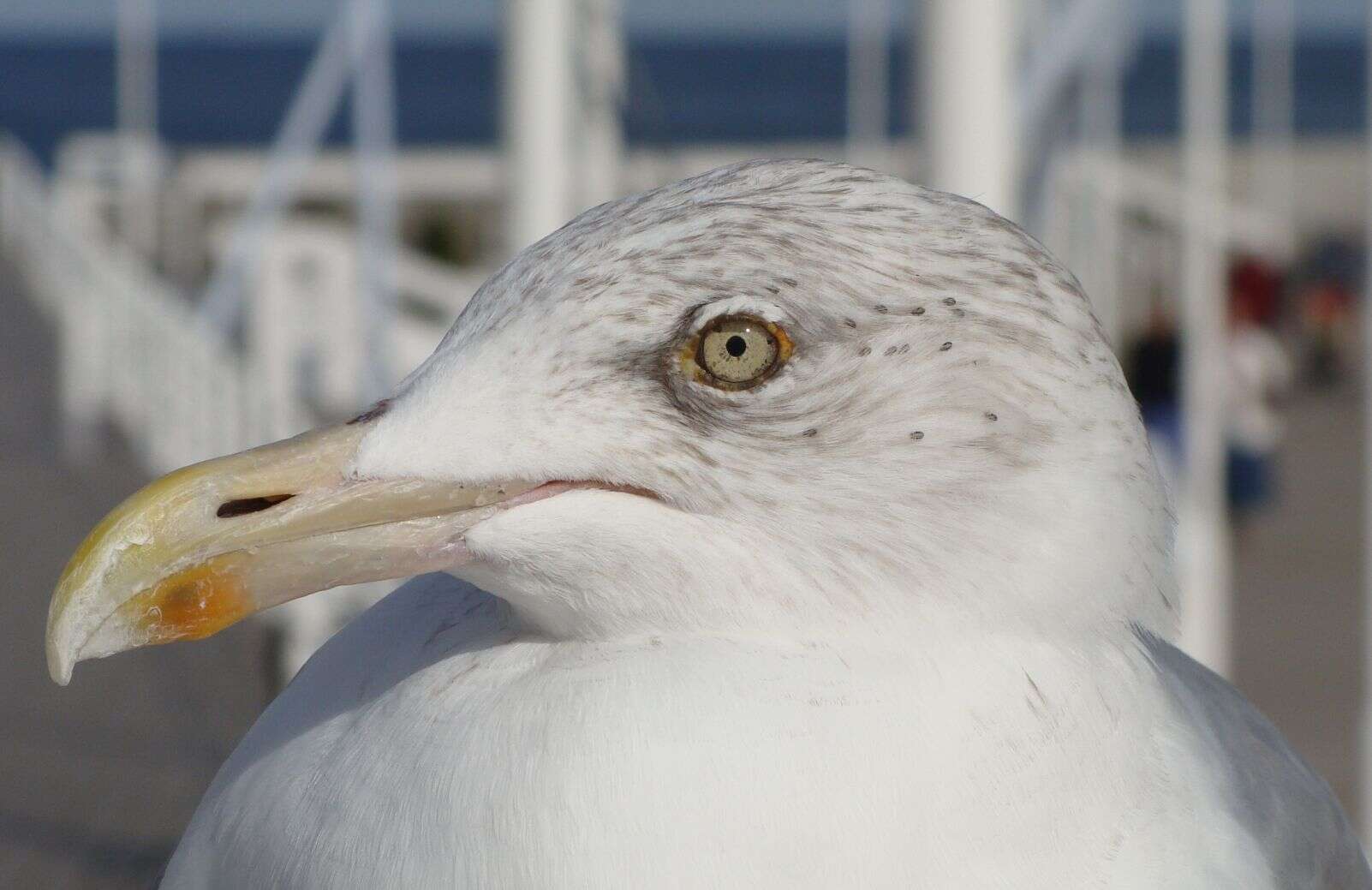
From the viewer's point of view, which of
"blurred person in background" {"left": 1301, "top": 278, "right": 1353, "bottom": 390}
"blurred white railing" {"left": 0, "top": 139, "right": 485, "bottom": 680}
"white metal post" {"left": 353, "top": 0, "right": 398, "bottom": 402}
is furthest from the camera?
"blurred person in background" {"left": 1301, "top": 278, "right": 1353, "bottom": 390}

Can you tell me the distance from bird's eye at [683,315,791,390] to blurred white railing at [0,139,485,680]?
3.22m

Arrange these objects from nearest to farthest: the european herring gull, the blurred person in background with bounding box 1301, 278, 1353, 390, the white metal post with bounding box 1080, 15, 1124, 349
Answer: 1. the european herring gull
2. the white metal post with bounding box 1080, 15, 1124, 349
3. the blurred person in background with bounding box 1301, 278, 1353, 390

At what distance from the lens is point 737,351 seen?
1.69 meters

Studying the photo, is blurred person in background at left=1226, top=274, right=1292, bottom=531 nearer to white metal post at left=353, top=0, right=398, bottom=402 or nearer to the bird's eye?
white metal post at left=353, top=0, right=398, bottom=402

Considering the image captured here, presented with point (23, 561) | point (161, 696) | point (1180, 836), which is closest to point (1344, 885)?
point (1180, 836)

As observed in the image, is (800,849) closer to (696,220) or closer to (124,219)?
(696,220)

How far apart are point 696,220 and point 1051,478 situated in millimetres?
396

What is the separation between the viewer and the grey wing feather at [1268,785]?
1.93 metres

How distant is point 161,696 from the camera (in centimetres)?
699

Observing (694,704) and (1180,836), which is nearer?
(694,704)

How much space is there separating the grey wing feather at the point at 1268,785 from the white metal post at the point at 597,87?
2.59m

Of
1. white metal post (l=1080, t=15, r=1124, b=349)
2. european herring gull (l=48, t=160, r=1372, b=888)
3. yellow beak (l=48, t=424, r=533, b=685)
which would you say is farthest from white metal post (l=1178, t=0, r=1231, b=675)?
yellow beak (l=48, t=424, r=533, b=685)

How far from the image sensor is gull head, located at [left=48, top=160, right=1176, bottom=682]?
1.68 metres

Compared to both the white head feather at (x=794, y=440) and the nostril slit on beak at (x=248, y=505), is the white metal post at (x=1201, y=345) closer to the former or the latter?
the white head feather at (x=794, y=440)
